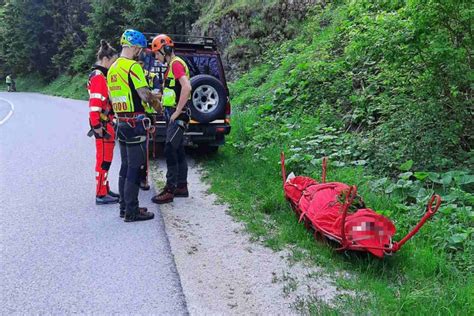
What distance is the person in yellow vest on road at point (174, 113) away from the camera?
18.7ft

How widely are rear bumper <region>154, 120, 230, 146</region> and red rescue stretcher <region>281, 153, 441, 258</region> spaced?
10.1 feet

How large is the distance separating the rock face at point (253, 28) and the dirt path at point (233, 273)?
1051 centimetres

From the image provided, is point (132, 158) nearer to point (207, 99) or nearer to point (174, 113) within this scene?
point (174, 113)

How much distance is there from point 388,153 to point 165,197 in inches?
129

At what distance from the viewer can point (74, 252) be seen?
4.33m

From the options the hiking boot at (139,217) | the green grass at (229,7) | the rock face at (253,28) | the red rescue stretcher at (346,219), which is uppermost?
the green grass at (229,7)

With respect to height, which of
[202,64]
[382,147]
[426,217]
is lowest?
[426,217]

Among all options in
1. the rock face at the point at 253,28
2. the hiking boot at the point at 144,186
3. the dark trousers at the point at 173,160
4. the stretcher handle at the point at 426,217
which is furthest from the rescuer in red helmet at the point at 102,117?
the rock face at the point at 253,28

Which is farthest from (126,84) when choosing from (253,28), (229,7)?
(229,7)

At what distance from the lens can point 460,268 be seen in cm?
386

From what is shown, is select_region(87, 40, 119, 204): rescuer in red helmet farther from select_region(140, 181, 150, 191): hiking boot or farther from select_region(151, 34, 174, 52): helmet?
select_region(151, 34, 174, 52): helmet

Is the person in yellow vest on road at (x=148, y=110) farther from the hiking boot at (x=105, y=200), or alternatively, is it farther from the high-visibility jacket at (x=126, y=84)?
the hiking boot at (x=105, y=200)

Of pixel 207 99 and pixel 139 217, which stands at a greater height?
pixel 207 99

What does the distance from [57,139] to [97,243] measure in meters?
7.36
